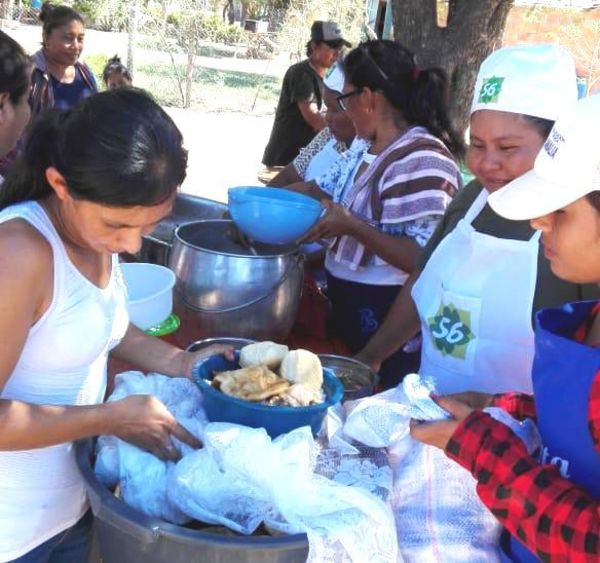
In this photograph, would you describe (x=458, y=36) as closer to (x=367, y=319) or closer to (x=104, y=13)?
(x=367, y=319)

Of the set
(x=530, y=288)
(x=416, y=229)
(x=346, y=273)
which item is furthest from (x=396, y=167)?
(x=530, y=288)

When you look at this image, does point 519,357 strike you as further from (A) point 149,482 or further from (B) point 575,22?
(B) point 575,22

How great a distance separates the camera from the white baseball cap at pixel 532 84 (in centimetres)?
138

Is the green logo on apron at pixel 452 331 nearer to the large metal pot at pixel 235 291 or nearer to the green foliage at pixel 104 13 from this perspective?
the large metal pot at pixel 235 291

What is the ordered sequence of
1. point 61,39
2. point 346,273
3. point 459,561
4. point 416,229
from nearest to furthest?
point 459,561 < point 416,229 < point 346,273 < point 61,39

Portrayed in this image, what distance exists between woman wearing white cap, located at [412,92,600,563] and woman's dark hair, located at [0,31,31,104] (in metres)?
1.31

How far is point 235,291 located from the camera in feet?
5.11

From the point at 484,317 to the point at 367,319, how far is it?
1.89ft

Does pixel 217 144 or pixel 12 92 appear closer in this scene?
pixel 12 92

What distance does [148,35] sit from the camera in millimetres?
13797

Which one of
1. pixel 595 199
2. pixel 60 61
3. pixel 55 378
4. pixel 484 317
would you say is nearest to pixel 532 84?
pixel 484 317

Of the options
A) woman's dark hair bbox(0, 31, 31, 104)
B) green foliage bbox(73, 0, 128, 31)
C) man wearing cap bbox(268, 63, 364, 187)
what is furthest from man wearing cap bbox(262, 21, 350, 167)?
green foliage bbox(73, 0, 128, 31)

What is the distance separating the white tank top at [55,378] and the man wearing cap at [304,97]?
3.26 m

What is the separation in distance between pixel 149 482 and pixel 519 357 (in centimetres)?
77
